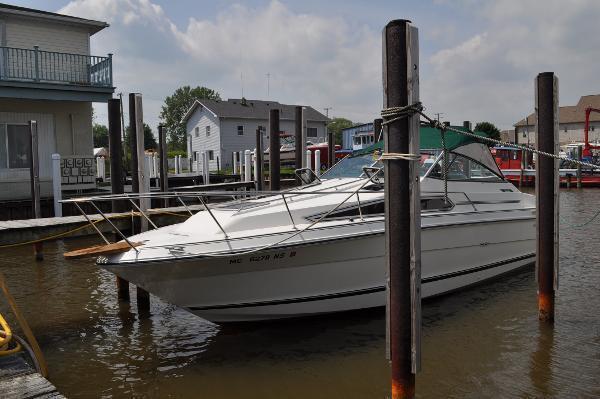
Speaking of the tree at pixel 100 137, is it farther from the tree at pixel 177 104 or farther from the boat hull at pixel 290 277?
the boat hull at pixel 290 277

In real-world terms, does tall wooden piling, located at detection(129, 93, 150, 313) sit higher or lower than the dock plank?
higher

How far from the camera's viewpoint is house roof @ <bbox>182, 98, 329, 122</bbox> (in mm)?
41875

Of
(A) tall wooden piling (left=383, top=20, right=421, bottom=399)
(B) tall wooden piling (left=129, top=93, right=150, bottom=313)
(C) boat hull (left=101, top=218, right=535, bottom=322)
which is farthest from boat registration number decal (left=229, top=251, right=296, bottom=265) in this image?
(B) tall wooden piling (left=129, top=93, right=150, bottom=313)

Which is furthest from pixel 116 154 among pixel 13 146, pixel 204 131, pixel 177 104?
pixel 177 104

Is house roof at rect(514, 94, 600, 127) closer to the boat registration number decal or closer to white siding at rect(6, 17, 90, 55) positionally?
white siding at rect(6, 17, 90, 55)

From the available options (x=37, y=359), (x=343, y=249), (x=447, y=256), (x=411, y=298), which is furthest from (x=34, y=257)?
(x=411, y=298)

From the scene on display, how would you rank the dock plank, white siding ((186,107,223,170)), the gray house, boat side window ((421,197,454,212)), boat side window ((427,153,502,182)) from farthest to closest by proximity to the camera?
white siding ((186,107,223,170)) < the gray house < boat side window ((427,153,502,182)) < boat side window ((421,197,454,212)) < the dock plank

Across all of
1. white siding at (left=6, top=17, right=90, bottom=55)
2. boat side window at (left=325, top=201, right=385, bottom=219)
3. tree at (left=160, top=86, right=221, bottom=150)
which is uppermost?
tree at (left=160, top=86, right=221, bottom=150)

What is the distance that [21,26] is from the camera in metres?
18.0

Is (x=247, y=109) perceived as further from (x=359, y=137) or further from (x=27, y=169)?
(x=27, y=169)

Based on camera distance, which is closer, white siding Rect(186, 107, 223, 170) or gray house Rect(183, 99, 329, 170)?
gray house Rect(183, 99, 329, 170)

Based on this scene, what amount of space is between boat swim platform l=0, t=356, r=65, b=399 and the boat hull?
5.41 ft

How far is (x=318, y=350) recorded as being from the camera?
592 centimetres

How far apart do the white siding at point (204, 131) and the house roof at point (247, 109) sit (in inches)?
23.9
